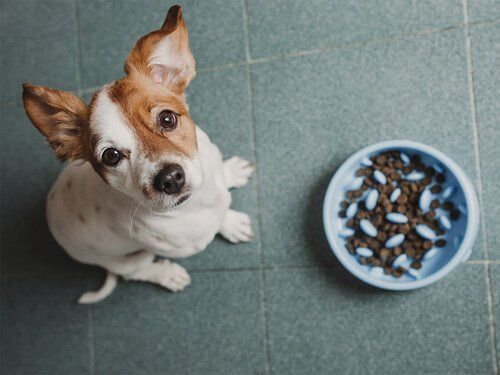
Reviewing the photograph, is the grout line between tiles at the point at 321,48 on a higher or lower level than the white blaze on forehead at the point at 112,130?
higher

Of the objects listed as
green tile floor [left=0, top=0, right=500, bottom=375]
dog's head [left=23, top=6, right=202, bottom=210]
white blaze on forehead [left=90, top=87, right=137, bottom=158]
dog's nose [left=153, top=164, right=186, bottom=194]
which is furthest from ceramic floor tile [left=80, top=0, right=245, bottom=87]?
dog's nose [left=153, top=164, right=186, bottom=194]

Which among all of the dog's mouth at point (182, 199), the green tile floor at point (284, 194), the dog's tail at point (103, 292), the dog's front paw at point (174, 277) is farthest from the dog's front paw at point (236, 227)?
the dog's mouth at point (182, 199)

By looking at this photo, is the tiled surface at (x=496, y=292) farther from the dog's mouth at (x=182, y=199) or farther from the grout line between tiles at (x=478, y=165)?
the dog's mouth at (x=182, y=199)

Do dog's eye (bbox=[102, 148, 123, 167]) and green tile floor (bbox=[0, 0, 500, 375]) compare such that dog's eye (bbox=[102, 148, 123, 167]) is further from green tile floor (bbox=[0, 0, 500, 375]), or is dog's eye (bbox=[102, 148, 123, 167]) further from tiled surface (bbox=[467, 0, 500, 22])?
tiled surface (bbox=[467, 0, 500, 22])

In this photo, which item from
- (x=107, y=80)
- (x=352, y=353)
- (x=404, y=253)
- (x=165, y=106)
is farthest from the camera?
(x=107, y=80)

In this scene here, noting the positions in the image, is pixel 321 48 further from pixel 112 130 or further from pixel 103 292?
pixel 103 292

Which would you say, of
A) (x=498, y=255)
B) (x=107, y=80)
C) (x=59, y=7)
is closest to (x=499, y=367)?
(x=498, y=255)

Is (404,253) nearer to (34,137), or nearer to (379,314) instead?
(379,314)
